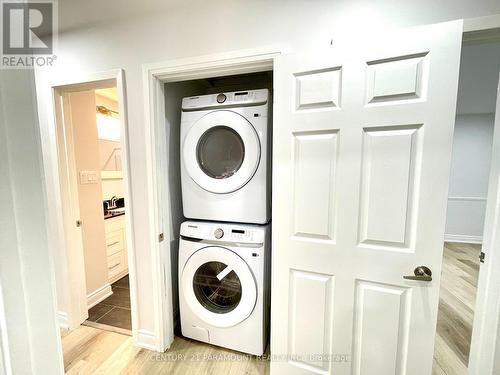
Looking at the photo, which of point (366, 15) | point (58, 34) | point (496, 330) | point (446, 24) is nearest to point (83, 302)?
point (58, 34)

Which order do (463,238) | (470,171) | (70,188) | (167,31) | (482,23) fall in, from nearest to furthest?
(482,23) → (167,31) → (70,188) → (470,171) → (463,238)

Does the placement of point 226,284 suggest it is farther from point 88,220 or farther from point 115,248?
point 115,248

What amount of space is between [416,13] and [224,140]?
122cm

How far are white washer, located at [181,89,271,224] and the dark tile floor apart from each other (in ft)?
4.06

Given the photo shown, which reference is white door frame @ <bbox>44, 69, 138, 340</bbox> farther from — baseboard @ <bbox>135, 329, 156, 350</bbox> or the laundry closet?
the laundry closet

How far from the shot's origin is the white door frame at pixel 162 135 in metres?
1.28

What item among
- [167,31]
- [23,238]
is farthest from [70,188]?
[23,238]

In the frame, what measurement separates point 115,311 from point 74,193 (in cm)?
117

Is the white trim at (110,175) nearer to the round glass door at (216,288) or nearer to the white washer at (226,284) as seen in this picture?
the white washer at (226,284)

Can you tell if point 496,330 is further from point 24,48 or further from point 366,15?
point 24,48

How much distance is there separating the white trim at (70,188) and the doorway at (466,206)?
2064 millimetres

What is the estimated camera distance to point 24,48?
414 millimetres

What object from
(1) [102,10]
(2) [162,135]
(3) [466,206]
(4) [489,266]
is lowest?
(3) [466,206]

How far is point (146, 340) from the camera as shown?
1653mm
